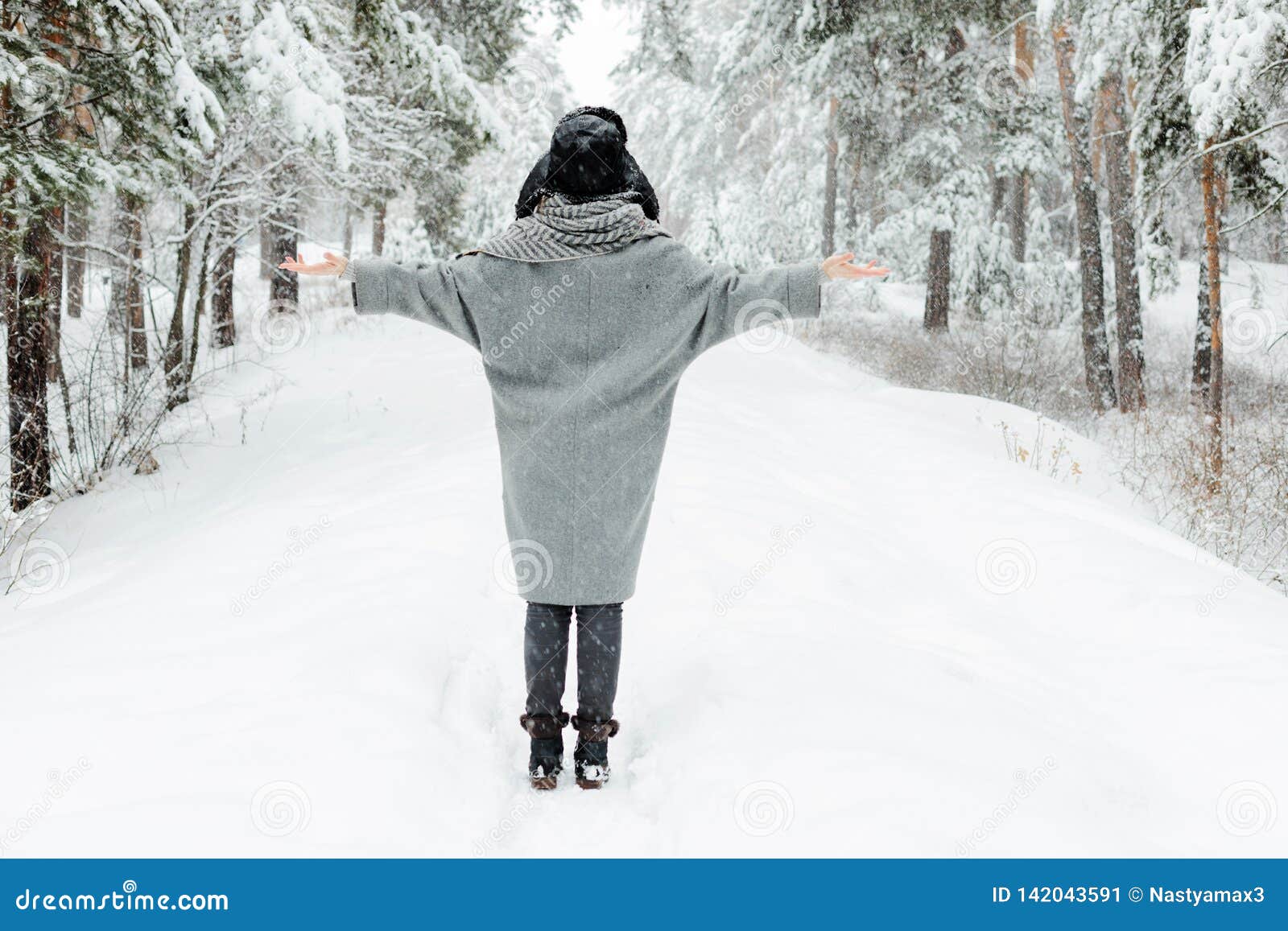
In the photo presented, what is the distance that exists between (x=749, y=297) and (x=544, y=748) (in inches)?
62.1

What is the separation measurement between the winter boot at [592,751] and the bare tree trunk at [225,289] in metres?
8.87

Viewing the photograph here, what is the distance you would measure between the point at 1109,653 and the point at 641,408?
2.74 meters

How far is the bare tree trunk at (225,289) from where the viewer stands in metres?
10.2

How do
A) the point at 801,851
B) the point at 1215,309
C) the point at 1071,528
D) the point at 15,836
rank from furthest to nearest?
the point at 1215,309 → the point at 1071,528 → the point at 801,851 → the point at 15,836

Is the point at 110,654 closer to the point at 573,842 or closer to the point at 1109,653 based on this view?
the point at 573,842

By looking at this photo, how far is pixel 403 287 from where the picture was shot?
8.16ft

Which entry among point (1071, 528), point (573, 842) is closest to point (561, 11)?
point (1071, 528)

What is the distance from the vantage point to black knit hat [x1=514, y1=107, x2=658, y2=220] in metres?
2.47

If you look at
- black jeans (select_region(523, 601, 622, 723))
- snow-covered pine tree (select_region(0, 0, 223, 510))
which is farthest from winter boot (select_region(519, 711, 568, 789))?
snow-covered pine tree (select_region(0, 0, 223, 510))

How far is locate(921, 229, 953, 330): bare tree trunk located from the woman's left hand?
15188 mm

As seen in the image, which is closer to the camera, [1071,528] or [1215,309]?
[1071,528]

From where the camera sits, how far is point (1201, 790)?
9.28ft

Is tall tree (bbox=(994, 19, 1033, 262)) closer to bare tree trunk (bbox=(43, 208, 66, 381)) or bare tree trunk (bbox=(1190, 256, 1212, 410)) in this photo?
bare tree trunk (bbox=(1190, 256, 1212, 410))

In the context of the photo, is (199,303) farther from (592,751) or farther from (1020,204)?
(1020,204)
